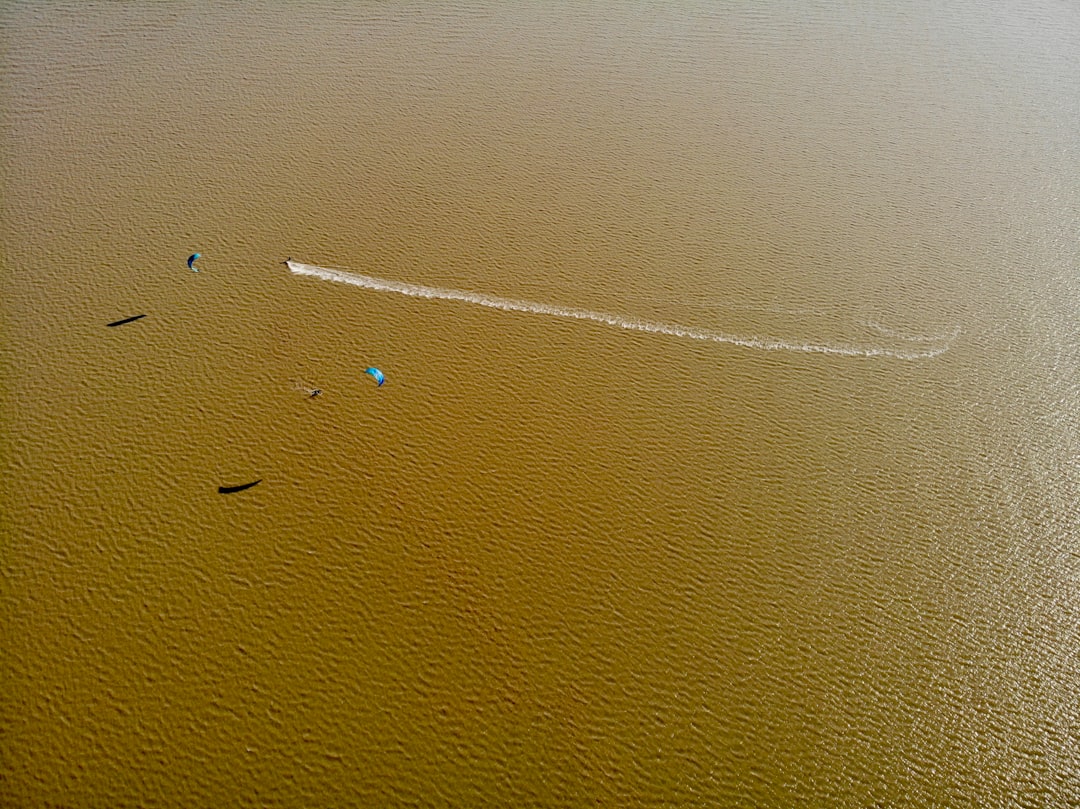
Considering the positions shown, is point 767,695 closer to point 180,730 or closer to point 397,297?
point 180,730

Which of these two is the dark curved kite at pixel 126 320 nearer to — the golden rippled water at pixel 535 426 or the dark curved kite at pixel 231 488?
the golden rippled water at pixel 535 426

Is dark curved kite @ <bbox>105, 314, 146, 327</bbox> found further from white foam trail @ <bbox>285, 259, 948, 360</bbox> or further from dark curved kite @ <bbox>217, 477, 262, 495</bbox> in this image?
dark curved kite @ <bbox>217, 477, 262, 495</bbox>

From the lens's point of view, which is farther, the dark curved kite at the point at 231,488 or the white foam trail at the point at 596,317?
the white foam trail at the point at 596,317

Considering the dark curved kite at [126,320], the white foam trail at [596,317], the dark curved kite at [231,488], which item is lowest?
the dark curved kite at [231,488]

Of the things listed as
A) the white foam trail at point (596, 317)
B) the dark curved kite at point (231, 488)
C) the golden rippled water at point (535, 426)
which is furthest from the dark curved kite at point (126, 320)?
the dark curved kite at point (231, 488)

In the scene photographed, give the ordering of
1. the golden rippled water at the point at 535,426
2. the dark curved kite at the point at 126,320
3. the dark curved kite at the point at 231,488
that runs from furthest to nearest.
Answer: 1. the dark curved kite at the point at 126,320
2. the dark curved kite at the point at 231,488
3. the golden rippled water at the point at 535,426

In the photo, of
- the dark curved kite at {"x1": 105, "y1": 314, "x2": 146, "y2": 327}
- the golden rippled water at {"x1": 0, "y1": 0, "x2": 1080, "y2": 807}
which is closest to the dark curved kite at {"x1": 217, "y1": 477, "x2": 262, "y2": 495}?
the golden rippled water at {"x1": 0, "y1": 0, "x2": 1080, "y2": 807}

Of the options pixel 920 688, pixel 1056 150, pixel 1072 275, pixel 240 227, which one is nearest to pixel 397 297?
pixel 240 227
